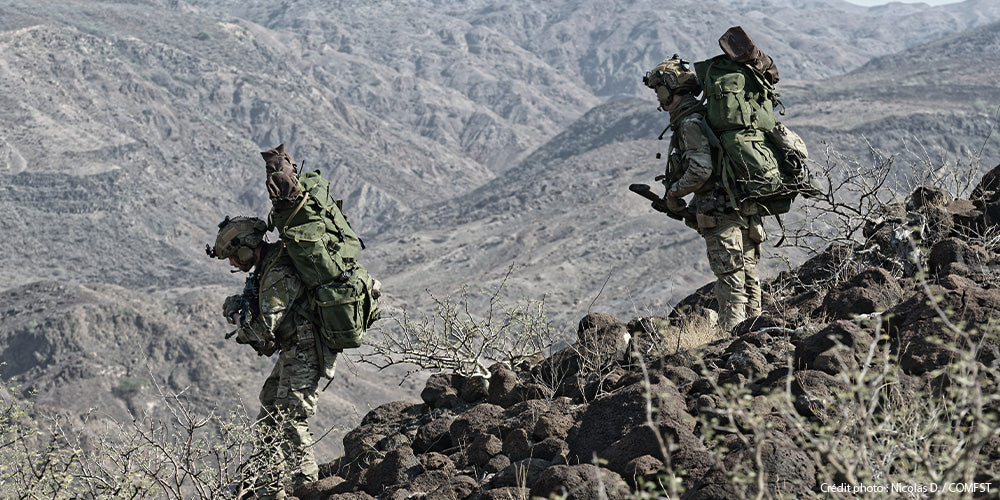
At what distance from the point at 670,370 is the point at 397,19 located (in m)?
72.3

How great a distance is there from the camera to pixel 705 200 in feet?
17.3

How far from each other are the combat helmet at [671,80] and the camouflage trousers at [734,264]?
710 millimetres

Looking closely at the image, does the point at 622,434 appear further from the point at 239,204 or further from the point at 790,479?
the point at 239,204

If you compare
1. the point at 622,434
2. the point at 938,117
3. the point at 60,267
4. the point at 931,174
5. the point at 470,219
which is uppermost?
the point at 931,174

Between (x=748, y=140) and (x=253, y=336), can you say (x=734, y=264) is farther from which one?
(x=253, y=336)

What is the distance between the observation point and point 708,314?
5.84 metres

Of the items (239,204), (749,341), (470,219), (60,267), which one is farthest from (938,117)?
(749,341)

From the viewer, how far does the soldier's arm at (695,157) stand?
5156 mm

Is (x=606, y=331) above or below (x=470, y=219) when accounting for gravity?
above

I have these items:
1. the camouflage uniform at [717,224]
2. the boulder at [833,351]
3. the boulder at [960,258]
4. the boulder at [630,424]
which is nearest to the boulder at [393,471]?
the boulder at [630,424]

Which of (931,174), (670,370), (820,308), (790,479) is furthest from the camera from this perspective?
(931,174)

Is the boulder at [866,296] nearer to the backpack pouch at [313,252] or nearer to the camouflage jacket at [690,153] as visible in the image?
the camouflage jacket at [690,153]

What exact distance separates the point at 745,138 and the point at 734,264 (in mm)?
666

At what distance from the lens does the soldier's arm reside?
5156 millimetres
